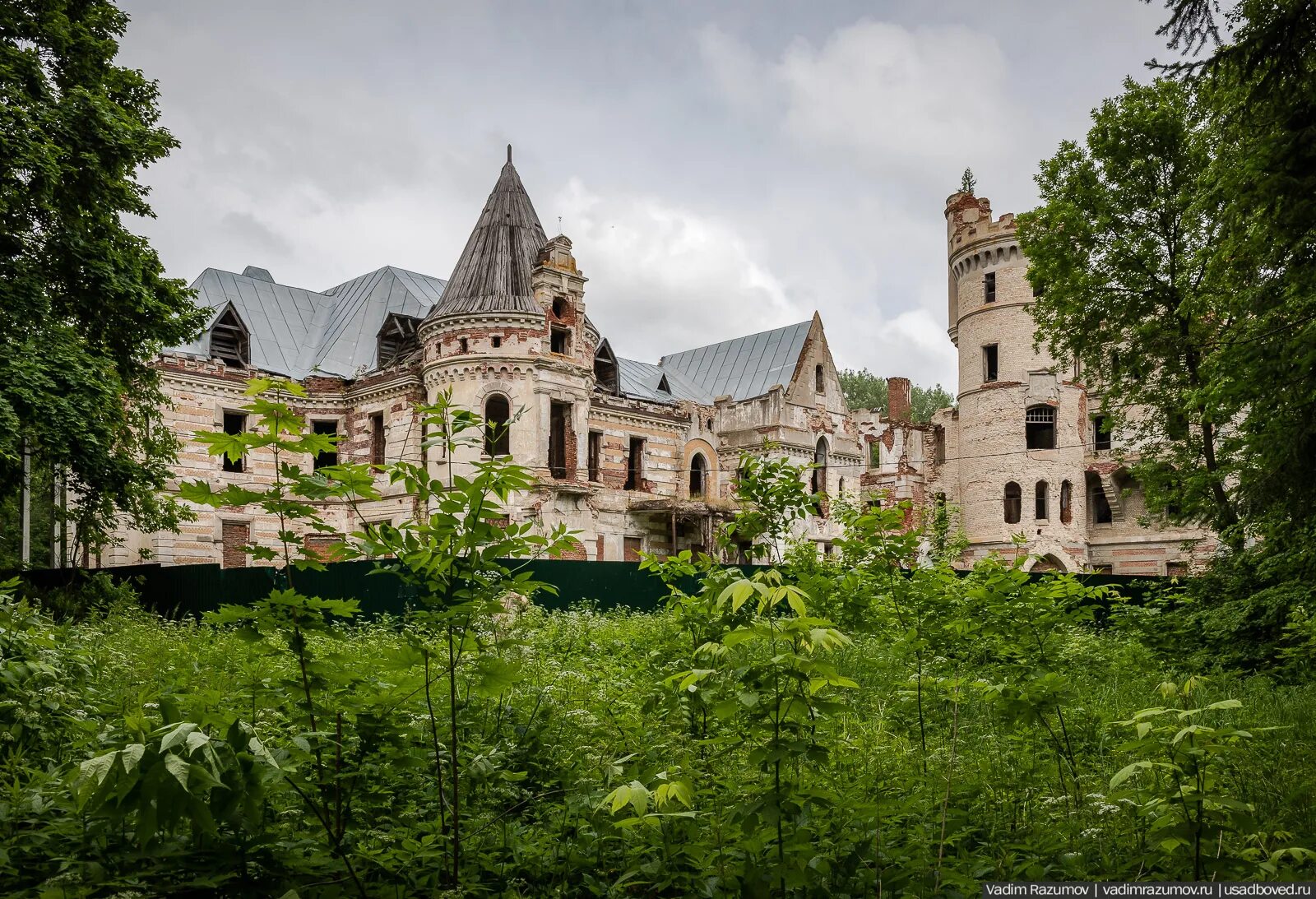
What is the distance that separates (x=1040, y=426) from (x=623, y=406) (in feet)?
60.6

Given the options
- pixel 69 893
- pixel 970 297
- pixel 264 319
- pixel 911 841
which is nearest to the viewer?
pixel 69 893

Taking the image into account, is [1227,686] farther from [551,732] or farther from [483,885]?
[483,885]

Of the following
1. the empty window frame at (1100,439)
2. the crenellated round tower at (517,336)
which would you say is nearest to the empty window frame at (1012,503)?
the empty window frame at (1100,439)

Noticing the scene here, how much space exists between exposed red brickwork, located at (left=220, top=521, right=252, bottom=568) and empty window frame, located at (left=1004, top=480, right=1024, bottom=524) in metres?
28.6

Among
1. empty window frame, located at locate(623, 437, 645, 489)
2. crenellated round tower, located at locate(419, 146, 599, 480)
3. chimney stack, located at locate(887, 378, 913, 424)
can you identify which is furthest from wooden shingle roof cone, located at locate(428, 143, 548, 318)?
chimney stack, located at locate(887, 378, 913, 424)

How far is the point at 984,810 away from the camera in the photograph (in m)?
5.55

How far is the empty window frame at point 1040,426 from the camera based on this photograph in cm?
3797

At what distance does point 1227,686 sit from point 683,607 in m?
7.58

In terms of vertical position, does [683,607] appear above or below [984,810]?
above

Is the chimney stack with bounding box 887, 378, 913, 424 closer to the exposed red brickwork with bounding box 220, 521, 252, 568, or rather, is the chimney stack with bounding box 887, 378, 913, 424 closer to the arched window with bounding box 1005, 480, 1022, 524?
the arched window with bounding box 1005, 480, 1022, 524

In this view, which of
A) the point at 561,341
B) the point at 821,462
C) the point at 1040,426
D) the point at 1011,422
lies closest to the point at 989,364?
the point at 1011,422

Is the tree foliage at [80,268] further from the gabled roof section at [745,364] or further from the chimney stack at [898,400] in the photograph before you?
the chimney stack at [898,400]

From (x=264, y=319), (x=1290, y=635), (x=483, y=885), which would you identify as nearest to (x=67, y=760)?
(x=483, y=885)

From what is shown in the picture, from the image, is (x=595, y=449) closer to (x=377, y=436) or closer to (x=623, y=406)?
(x=623, y=406)
